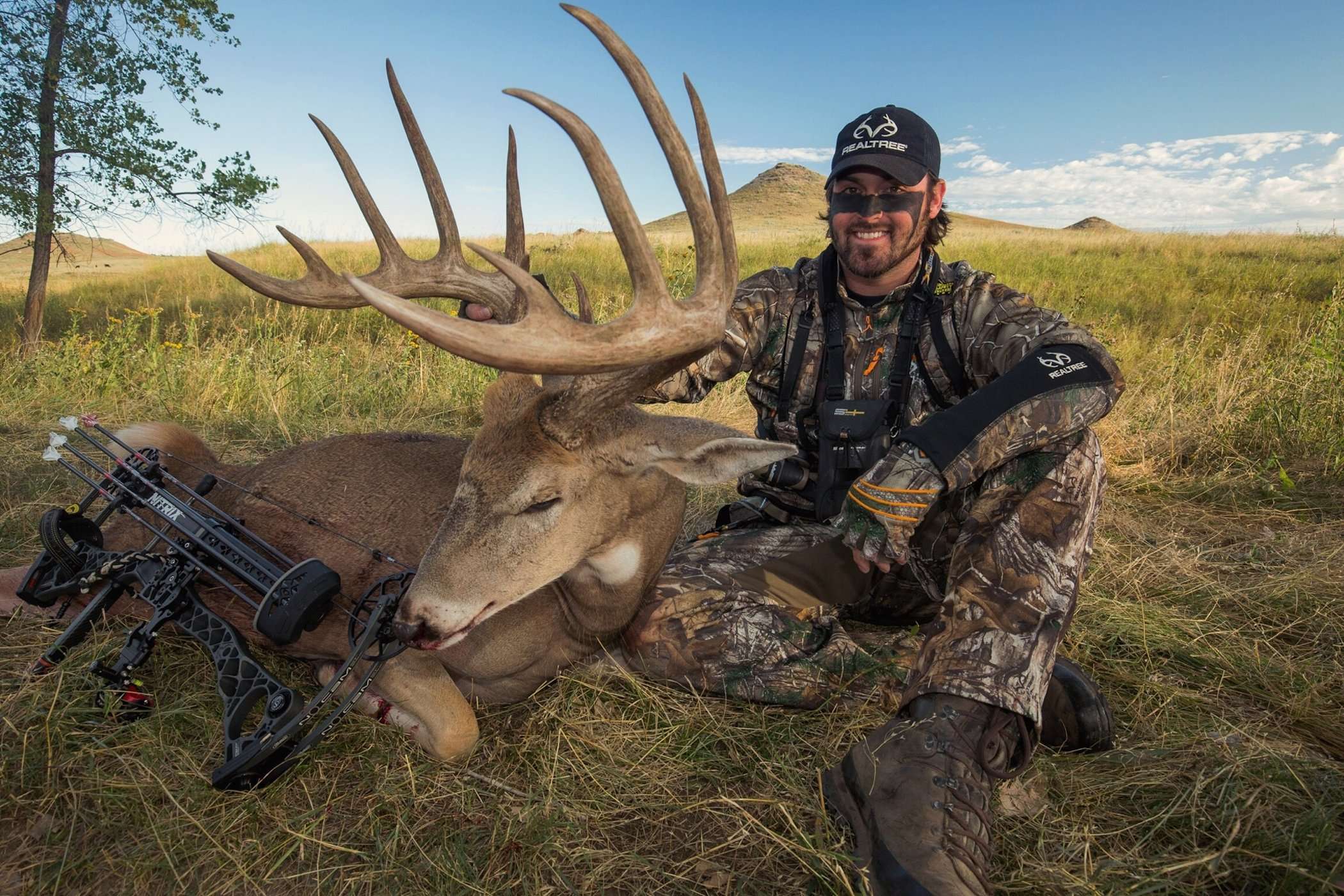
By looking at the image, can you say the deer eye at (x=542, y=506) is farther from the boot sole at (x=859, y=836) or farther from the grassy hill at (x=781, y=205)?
the grassy hill at (x=781, y=205)

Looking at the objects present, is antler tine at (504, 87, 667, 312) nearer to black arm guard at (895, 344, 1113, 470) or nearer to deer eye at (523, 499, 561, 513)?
deer eye at (523, 499, 561, 513)

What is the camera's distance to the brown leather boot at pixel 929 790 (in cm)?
222

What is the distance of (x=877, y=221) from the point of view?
12.8ft

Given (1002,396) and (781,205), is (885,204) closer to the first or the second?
(1002,396)

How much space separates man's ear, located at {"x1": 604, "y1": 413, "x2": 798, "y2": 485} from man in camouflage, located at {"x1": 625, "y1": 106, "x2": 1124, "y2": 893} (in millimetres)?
505

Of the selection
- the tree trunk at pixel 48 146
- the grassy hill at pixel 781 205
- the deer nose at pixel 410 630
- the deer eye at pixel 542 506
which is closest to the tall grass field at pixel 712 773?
the deer nose at pixel 410 630

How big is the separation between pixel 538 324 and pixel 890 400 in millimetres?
2135

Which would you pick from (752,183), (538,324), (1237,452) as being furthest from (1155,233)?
(752,183)

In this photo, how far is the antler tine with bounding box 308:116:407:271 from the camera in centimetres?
321

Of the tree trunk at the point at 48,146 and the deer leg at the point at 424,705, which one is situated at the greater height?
the tree trunk at the point at 48,146

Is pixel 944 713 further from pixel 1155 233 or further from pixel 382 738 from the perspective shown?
pixel 1155 233

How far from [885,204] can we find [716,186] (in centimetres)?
183

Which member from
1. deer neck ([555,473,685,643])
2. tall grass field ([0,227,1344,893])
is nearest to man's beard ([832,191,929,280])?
deer neck ([555,473,685,643])

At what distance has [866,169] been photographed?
392cm
